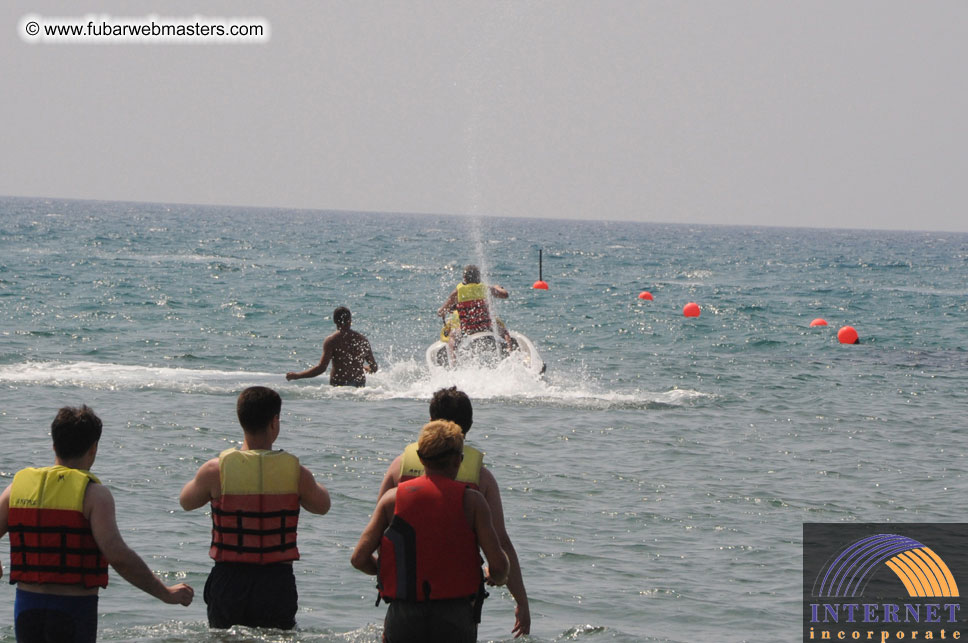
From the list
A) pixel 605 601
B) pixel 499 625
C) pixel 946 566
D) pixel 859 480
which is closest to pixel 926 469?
pixel 859 480

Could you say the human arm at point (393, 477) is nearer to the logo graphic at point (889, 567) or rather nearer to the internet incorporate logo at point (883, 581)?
the internet incorporate logo at point (883, 581)

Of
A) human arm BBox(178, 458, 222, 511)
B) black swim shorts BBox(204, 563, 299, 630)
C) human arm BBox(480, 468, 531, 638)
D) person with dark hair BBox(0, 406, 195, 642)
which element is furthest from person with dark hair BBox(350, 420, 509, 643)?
person with dark hair BBox(0, 406, 195, 642)

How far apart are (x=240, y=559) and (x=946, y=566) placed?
5.99 meters

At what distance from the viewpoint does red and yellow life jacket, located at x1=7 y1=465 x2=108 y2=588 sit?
14.6 ft

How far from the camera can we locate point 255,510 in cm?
495

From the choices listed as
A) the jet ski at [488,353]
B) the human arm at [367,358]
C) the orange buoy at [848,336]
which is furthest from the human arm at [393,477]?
the orange buoy at [848,336]

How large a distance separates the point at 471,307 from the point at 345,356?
89.4 inches

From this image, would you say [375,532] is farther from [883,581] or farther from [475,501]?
[883,581]

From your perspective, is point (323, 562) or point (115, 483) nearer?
point (323, 562)

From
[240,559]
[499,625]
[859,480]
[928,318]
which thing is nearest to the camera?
[240,559]

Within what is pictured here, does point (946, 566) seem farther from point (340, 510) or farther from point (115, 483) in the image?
point (115, 483)

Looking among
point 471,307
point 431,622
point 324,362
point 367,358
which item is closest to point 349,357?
point 367,358

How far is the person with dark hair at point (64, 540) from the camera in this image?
445cm

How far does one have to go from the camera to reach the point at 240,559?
16.4 ft
